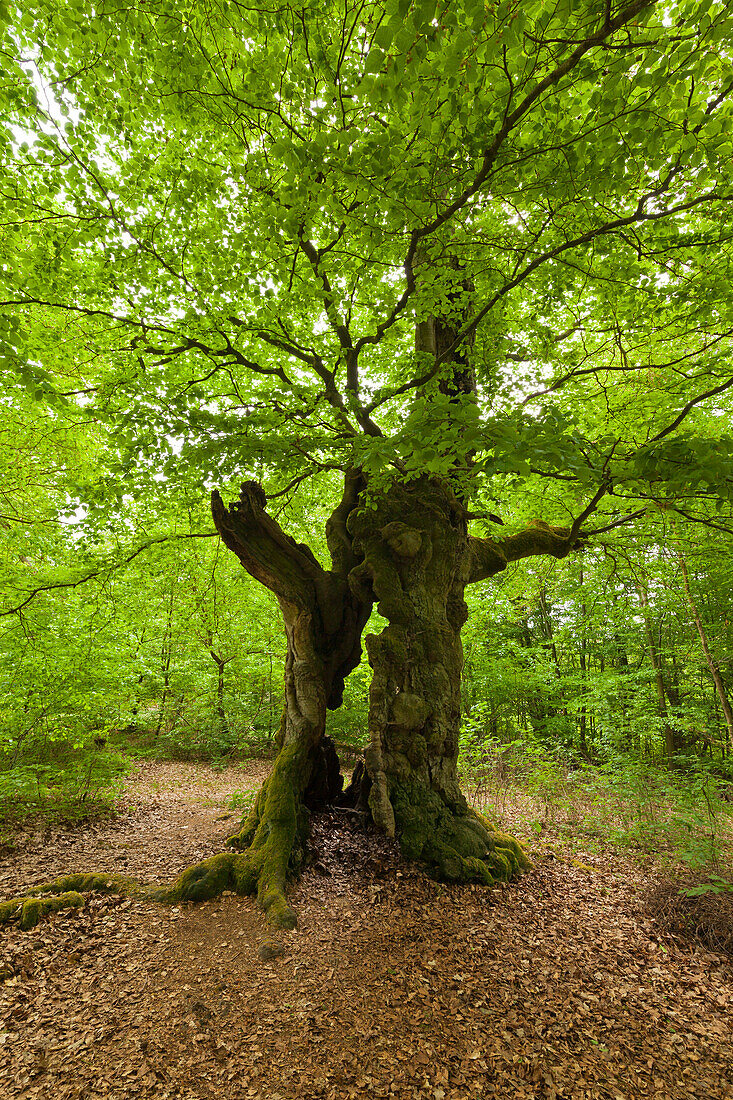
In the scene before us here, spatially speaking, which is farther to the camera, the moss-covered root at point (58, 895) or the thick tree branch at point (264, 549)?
the thick tree branch at point (264, 549)

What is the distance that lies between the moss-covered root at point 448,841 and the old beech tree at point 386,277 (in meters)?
0.03

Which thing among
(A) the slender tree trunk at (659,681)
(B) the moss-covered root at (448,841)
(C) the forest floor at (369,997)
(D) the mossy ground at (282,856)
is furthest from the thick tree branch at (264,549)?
(A) the slender tree trunk at (659,681)

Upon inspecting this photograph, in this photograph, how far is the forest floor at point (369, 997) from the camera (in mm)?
2721

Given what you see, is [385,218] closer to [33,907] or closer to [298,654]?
[298,654]

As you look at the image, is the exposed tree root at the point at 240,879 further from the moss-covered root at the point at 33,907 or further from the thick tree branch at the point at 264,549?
the thick tree branch at the point at 264,549

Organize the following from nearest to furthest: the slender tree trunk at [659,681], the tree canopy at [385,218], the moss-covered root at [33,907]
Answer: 1. the tree canopy at [385,218]
2. the moss-covered root at [33,907]
3. the slender tree trunk at [659,681]

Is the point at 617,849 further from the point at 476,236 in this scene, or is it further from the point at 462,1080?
the point at 476,236

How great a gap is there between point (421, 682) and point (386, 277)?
628 cm

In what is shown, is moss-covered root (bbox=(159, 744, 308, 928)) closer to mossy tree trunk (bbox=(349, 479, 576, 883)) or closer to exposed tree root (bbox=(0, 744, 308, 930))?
exposed tree root (bbox=(0, 744, 308, 930))

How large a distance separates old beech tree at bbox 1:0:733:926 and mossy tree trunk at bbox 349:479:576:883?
35 mm

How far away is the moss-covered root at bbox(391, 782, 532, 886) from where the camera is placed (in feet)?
16.3

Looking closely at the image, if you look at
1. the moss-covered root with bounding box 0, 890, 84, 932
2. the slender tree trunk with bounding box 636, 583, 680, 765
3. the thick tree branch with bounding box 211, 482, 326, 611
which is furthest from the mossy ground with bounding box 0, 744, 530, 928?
the slender tree trunk with bounding box 636, 583, 680, 765

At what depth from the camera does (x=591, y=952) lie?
13.4ft

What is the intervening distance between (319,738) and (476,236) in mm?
6577
